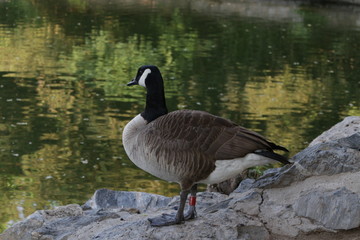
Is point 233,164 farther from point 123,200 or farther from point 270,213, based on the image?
point 123,200

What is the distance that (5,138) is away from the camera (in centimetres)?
1165

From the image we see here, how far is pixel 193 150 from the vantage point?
5039mm

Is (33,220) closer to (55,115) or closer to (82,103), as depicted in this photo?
(55,115)

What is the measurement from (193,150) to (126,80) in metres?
12.1

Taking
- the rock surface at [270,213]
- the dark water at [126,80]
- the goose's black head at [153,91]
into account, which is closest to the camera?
the rock surface at [270,213]

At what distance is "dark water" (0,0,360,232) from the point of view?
10203 millimetres

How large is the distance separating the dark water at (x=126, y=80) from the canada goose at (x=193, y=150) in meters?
3.49

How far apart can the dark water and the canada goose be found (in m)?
3.49

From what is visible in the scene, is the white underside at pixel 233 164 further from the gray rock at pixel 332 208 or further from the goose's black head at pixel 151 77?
the goose's black head at pixel 151 77

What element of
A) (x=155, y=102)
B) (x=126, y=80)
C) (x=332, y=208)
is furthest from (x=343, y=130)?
(x=126, y=80)

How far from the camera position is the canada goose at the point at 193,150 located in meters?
5.00

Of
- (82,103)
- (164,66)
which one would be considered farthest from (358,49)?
(82,103)

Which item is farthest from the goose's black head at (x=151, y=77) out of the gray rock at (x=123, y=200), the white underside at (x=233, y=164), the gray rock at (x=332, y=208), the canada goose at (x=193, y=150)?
the gray rock at (x=123, y=200)

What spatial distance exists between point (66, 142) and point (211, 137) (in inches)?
268
